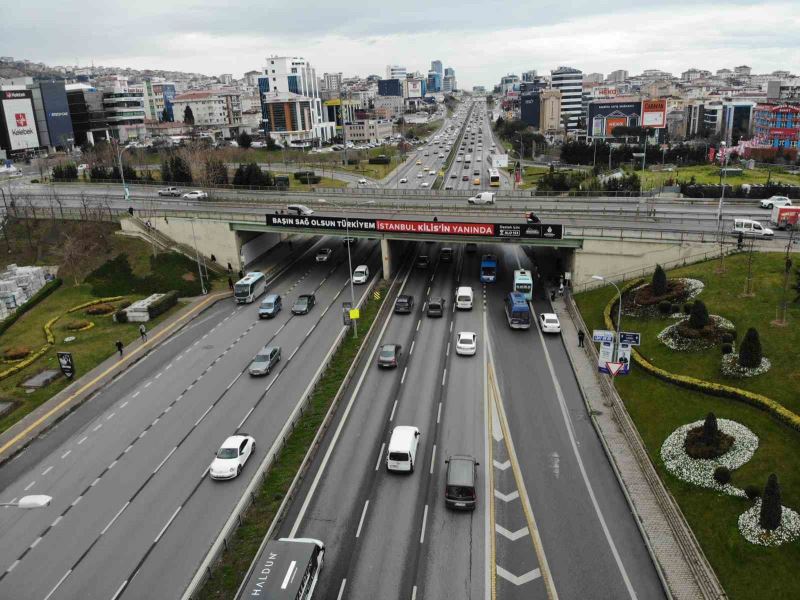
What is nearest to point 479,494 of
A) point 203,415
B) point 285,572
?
point 285,572

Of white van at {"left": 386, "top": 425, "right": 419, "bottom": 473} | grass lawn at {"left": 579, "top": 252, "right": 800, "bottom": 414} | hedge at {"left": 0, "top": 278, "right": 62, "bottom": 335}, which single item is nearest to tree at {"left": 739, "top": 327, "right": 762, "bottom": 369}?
grass lawn at {"left": 579, "top": 252, "right": 800, "bottom": 414}

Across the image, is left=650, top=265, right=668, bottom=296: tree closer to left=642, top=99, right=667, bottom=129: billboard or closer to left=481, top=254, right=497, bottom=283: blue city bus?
left=481, top=254, right=497, bottom=283: blue city bus

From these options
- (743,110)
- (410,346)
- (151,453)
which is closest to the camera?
(151,453)

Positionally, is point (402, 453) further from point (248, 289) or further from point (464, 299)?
point (248, 289)

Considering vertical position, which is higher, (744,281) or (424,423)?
(744,281)

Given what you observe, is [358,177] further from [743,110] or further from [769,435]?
[743,110]

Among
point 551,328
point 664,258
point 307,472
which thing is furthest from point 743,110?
point 307,472
